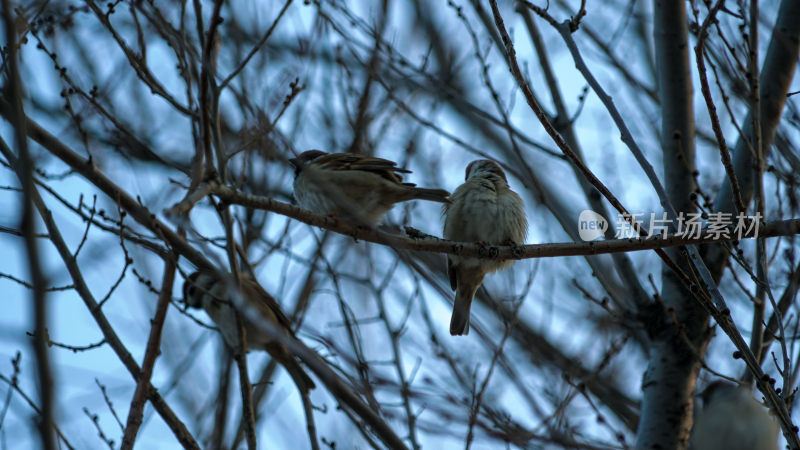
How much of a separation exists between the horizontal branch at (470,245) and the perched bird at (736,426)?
4.39 ft

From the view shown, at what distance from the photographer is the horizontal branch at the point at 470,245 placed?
10.5 ft

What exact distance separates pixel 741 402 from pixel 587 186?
5.74 ft

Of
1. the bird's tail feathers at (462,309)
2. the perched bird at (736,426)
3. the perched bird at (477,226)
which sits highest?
the perched bird at (477,226)

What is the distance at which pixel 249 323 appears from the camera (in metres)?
5.30

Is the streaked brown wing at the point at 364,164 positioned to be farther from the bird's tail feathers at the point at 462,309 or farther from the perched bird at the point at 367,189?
the bird's tail feathers at the point at 462,309

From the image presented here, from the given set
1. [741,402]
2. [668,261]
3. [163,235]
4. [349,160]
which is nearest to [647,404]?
[741,402]

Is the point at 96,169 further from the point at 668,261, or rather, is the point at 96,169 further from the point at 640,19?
the point at 640,19

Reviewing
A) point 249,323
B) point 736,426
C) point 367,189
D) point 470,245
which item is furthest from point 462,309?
point 736,426

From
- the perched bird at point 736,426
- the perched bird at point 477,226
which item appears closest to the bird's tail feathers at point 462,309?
the perched bird at point 477,226

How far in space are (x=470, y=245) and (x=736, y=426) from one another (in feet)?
6.19

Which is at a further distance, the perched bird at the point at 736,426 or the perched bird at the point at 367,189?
the perched bird at the point at 367,189

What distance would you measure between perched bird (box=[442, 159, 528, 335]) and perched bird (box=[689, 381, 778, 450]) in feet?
5.30

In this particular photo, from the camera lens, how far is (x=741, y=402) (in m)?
4.48

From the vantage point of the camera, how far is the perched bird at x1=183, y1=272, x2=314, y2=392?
5.57 metres
